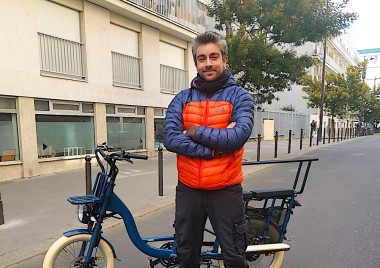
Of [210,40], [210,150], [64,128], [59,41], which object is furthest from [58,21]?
[210,150]

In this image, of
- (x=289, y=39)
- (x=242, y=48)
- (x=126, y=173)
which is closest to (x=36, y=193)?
(x=126, y=173)

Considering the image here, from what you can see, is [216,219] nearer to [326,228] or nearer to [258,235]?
[258,235]

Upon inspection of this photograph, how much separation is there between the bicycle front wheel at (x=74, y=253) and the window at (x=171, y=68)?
12.3 meters

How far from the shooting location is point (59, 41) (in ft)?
33.0

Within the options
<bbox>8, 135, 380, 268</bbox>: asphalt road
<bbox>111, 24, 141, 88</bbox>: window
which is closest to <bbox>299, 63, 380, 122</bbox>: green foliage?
<bbox>111, 24, 141, 88</bbox>: window

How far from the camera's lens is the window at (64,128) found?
9.54 metres

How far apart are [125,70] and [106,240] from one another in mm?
10563

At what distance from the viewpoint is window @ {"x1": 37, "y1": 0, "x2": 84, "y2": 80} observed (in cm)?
955

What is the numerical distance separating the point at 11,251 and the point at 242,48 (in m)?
9.22

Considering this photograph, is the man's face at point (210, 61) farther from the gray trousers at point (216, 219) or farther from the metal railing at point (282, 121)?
the metal railing at point (282, 121)

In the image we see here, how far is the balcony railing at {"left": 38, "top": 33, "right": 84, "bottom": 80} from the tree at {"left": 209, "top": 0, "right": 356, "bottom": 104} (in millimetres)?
5234

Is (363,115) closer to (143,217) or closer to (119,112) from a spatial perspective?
(119,112)

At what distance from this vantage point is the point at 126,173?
9695mm

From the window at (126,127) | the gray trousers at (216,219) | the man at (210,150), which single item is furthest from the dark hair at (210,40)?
the window at (126,127)
